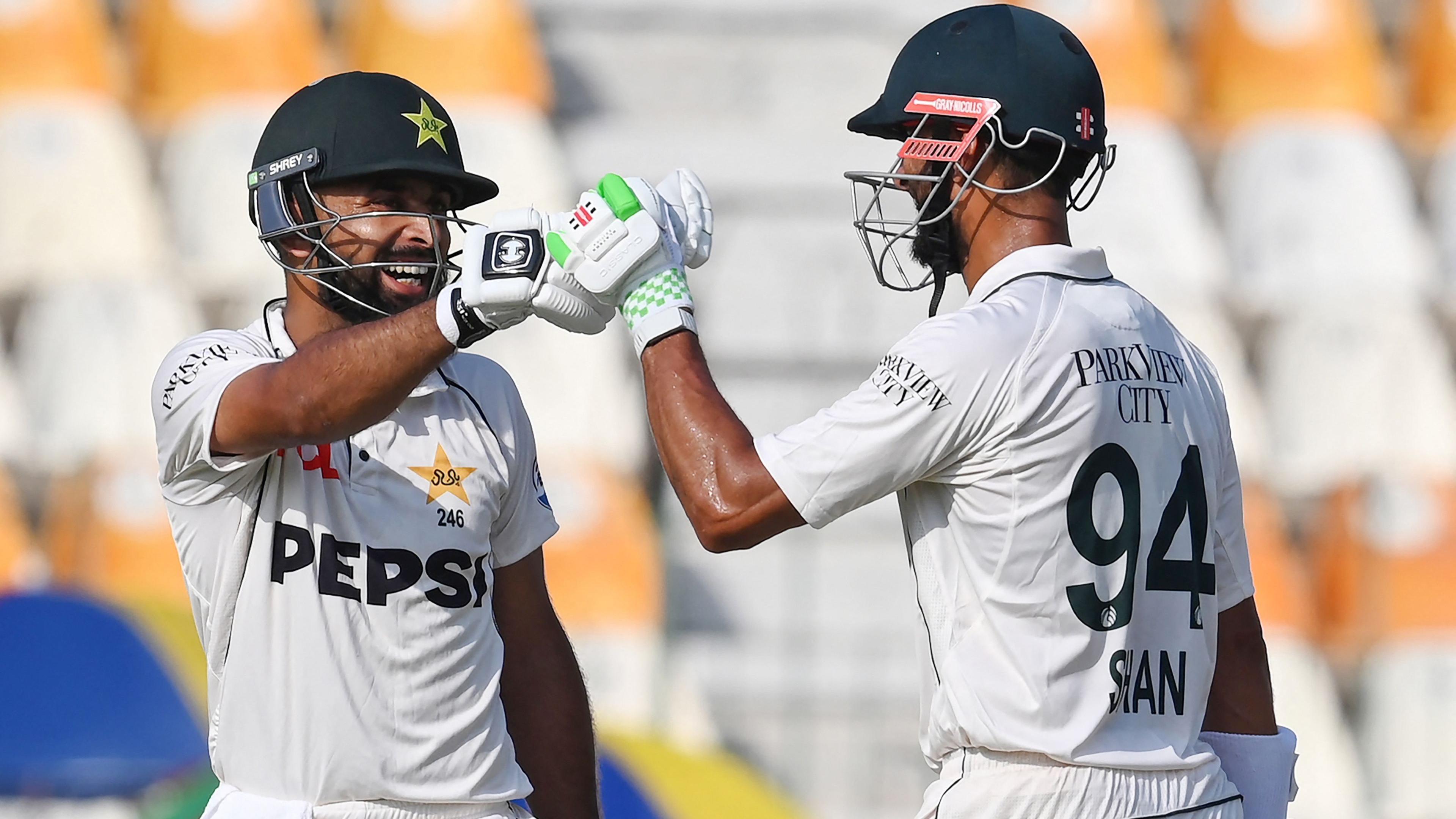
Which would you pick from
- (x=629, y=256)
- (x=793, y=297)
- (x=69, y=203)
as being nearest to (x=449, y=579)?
(x=629, y=256)

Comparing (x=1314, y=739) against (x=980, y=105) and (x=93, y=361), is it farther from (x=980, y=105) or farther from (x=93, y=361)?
(x=980, y=105)

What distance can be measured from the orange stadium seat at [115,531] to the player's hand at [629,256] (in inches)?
263

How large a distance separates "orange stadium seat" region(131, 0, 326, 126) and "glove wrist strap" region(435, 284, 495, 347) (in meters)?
9.06

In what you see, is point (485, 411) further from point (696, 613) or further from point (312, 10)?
point (312, 10)

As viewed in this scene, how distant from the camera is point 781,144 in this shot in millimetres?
11633

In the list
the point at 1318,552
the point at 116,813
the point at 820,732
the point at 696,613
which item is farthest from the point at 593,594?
the point at 1318,552

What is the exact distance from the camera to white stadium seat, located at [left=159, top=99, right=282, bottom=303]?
10547mm

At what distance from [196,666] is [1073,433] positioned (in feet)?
16.8

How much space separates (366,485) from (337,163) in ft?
1.86

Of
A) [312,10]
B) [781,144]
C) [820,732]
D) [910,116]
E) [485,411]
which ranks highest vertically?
[312,10]

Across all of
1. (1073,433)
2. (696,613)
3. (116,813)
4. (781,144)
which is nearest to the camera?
(1073,433)

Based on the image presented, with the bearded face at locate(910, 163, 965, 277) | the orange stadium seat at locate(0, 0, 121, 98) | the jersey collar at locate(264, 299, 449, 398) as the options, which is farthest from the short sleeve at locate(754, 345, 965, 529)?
the orange stadium seat at locate(0, 0, 121, 98)

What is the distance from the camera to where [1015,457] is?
8.63ft

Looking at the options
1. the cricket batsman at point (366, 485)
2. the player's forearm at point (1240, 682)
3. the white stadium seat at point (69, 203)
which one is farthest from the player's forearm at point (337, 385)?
the white stadium seat at point (69, 203)
